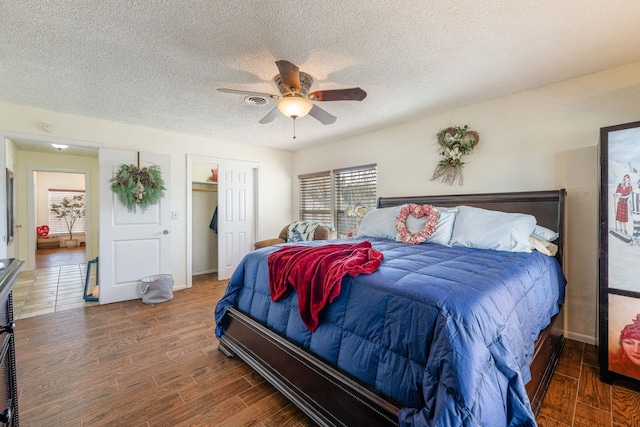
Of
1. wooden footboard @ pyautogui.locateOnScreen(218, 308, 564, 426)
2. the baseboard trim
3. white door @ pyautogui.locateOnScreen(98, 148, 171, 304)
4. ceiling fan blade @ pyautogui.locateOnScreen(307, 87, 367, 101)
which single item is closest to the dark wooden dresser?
wooden footboard @ pyautogui.locateOnScreen(218, 308, 564, 426)

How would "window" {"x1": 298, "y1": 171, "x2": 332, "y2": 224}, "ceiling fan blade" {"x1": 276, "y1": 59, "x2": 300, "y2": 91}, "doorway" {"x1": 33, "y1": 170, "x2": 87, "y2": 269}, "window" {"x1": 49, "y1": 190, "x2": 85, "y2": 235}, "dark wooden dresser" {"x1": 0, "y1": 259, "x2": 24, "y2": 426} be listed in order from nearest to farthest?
"dark wooden dresser" {"x1": 0, "y1": 259, "x2": 24, "y2": 426}, "ceiling fan blade" {"x1": 276, "y1": 59, "x2": 300, "y2": 91}, "window" {"x1": 298, "y1": 171, "x2": 332, "y2": 224}, "doorway" {"x1": 33, "y1": 170, "x2": 87, "y2": 269}, "window" {"x1": 49, "y1": 190, "x2": 85, "y2": 235}

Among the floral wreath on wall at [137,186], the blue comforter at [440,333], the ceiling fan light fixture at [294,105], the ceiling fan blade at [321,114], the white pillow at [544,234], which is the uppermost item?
the ceiling fan blade at [321,114]

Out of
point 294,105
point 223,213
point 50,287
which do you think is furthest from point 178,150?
point 50,287

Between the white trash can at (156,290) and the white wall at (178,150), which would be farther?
the white trash can at (156,290)

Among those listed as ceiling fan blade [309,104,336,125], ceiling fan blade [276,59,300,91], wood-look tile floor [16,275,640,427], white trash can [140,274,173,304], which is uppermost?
ceiling fan blade [276,59,300,91]

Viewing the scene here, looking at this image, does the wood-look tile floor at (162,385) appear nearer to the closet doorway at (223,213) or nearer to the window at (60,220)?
the closet doorway at (223,213)

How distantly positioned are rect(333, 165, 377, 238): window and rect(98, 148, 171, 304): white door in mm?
2712

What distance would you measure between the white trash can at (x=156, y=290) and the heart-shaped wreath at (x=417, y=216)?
3.17 meters

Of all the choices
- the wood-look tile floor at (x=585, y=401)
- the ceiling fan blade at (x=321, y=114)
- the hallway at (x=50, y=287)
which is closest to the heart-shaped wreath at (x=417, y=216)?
the ceiling fan blade at (x=321, y=114)

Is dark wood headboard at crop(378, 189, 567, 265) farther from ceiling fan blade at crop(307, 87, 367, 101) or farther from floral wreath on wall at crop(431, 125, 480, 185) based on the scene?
ceiling fan blade at crop(307, 87, 367, 101)

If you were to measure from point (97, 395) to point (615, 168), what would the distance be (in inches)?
156

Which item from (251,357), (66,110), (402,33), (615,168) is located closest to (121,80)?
(66,110)

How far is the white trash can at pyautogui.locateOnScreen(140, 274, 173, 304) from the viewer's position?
3686mm

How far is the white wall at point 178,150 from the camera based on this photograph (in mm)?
3275
